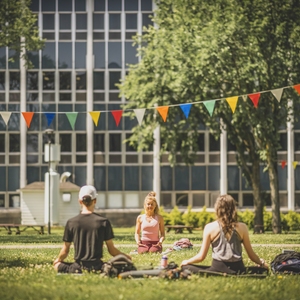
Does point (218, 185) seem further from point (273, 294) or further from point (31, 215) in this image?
point (273, 294)

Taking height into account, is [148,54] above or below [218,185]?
above

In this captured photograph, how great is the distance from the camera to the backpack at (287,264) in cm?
1472

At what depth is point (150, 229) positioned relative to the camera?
63.6ft

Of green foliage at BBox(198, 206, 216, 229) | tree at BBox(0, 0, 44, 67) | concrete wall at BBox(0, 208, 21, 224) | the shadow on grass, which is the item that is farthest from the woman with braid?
concrete wall at BBox(0, 208, 21, 224)

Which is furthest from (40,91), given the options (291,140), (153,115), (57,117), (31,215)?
(153,115)

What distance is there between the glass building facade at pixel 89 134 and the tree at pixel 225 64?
20413mm

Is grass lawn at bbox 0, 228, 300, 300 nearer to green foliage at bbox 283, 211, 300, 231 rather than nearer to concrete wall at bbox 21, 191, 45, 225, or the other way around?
green foliage at bbox 283, 211, 300, 231

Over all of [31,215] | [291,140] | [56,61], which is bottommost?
[31,215]

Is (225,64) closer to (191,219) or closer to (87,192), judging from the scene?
(191,219)

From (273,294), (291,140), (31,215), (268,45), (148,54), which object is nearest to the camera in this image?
(273,294)

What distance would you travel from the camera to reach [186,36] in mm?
39031

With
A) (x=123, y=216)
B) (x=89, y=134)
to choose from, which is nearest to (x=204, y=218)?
(x=123, y=216)

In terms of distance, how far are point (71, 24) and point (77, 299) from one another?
53925 mm

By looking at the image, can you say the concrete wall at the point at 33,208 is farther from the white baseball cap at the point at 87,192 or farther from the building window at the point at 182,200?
the white baseball cap at the point at 87,192
